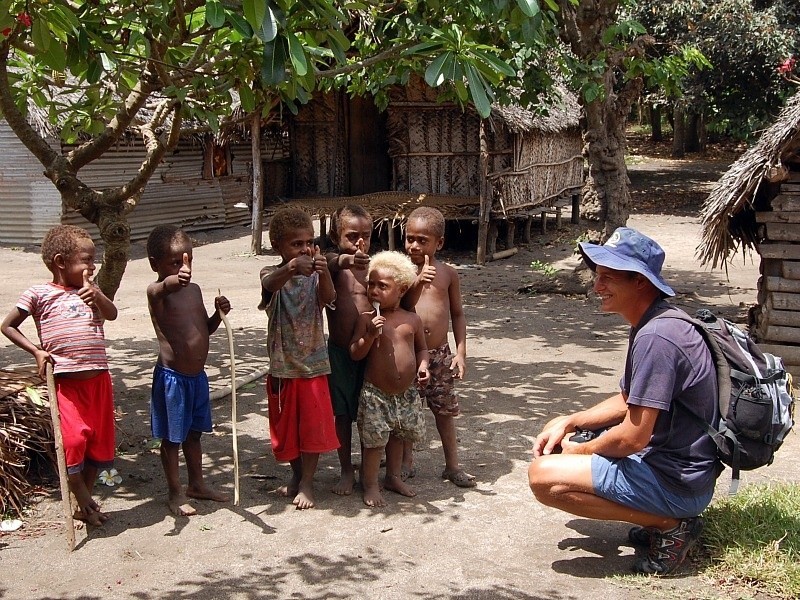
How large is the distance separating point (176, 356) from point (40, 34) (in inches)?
62.8

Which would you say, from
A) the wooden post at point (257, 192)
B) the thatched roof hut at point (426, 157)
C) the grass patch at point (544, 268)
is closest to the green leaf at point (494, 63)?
the thatched roof hut at point (426, 157)

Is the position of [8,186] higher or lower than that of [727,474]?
higher

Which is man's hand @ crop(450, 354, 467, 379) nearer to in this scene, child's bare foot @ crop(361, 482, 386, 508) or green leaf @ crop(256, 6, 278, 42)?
child's bare foot @ crop(361, 482, 386, 508)

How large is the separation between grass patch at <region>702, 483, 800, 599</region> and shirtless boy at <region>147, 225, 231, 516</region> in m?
2.44

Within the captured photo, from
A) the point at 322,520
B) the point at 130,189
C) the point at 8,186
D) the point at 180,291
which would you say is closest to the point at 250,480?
the point at 322,520

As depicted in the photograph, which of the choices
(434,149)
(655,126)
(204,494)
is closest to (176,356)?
(204,494)

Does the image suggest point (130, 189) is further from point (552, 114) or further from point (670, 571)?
point (552, 114)

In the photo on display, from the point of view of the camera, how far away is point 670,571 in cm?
352

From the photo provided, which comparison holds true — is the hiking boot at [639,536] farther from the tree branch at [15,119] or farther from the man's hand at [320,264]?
the tree branch at [15,119]

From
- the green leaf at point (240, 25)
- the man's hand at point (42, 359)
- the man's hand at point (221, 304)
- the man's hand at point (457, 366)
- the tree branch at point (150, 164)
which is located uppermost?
the green leaf at point (240, 25)

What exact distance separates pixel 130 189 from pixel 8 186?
11.5m

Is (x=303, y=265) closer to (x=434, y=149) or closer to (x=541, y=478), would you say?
(x=541, y=478)

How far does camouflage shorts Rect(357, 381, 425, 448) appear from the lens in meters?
4.28

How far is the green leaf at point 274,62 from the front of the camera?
316 centimetres
